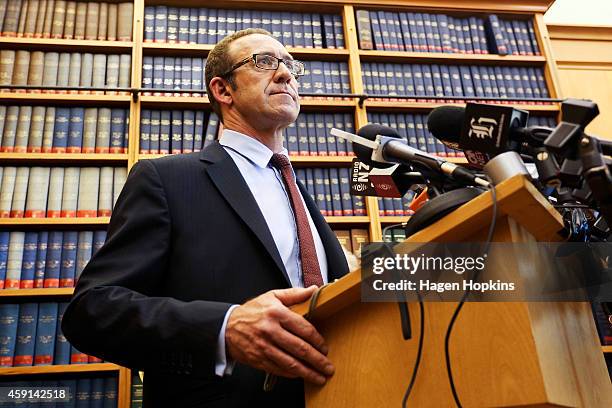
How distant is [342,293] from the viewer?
29.6 inches

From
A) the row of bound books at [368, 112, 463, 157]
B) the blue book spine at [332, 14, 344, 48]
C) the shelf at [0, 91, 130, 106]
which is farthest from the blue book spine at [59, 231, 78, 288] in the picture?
the blue book spine at [332, 14, 344, 48]

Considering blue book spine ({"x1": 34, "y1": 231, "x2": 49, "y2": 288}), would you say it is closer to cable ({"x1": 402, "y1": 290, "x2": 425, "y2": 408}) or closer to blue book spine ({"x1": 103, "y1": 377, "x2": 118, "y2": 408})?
blue book spine ({"x1": 103, "y1": 377, "x2": 118, "y2": 408})

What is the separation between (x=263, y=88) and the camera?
1651 mm

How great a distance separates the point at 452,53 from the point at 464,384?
295 centimetres

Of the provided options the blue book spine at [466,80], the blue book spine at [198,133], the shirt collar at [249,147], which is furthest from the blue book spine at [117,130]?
the blue book spine at [466,80]

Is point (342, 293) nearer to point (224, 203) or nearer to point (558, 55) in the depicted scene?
point (224, 203)

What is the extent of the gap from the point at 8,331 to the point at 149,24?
1.67 m

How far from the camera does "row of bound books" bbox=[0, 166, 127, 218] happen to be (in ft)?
8.59

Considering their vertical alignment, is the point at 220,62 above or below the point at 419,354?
above

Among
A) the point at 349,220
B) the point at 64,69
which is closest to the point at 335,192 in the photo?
the point at 349,220

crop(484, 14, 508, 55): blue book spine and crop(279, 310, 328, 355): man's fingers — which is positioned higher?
crop(484, 14, 508, 55): blue book spine

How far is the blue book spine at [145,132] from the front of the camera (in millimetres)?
2796

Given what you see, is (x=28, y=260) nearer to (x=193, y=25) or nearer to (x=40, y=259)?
(x=40, y=259)

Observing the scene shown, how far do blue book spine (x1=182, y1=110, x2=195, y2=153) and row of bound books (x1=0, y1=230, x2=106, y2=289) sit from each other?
583 millimetres
